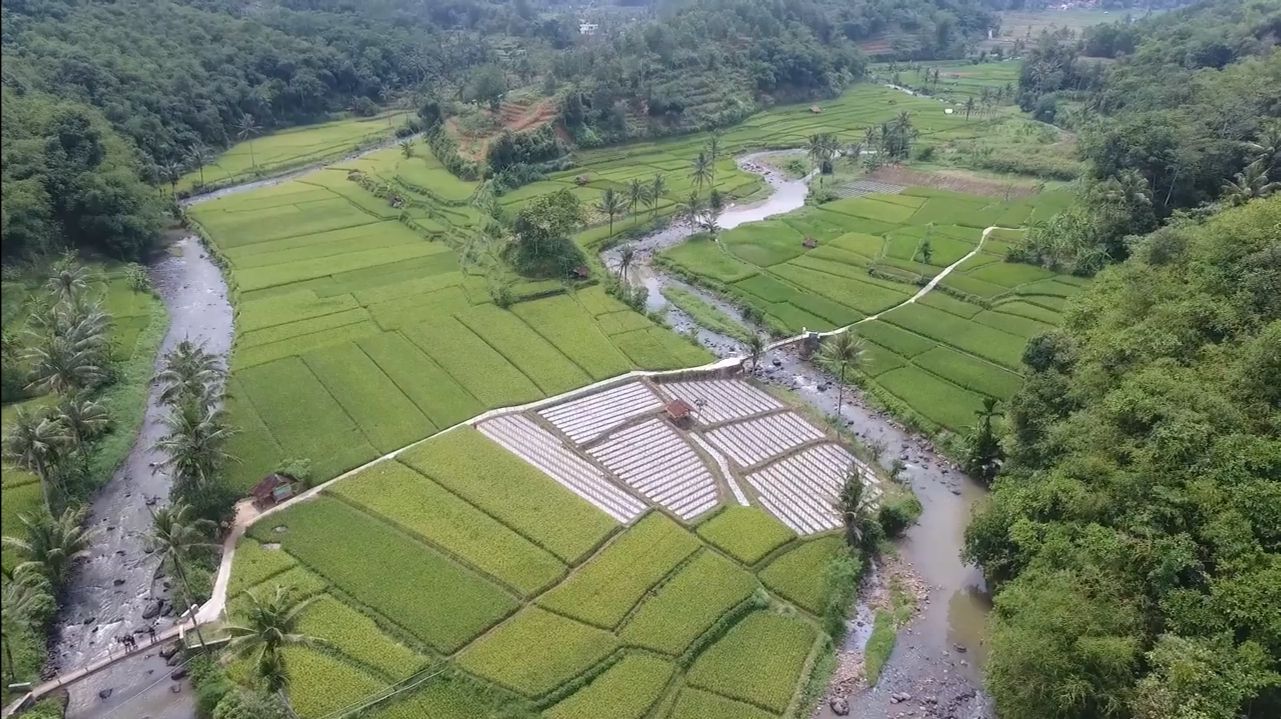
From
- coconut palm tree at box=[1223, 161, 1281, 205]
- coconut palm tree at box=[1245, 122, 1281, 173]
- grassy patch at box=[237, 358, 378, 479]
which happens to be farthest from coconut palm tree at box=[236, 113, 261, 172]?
coconut palm tree at box=[1245, 122, 1281, 173]

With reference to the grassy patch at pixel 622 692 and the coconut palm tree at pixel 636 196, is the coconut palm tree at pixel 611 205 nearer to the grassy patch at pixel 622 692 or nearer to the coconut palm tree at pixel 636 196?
the coconut palm tree at pixel 636 196

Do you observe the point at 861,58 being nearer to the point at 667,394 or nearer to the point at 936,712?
the point at 667,394

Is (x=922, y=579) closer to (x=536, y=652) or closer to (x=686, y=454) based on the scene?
(x=686, y=454)

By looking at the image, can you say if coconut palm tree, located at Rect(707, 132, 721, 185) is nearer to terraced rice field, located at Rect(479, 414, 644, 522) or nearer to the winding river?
the winding river

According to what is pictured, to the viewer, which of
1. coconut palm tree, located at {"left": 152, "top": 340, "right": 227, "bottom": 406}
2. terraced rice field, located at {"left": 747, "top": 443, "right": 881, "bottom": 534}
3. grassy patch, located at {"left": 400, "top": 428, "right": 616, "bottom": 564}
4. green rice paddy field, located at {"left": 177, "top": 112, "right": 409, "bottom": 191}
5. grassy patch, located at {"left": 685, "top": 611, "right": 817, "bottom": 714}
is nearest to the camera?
grassy patch, located at {"left": 685, "top": 611, "right": 817, "bottom": 714}

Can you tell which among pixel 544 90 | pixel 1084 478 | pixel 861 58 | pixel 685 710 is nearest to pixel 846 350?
pixel 1084 478

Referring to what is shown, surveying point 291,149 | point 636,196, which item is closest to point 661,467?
point 636,196
